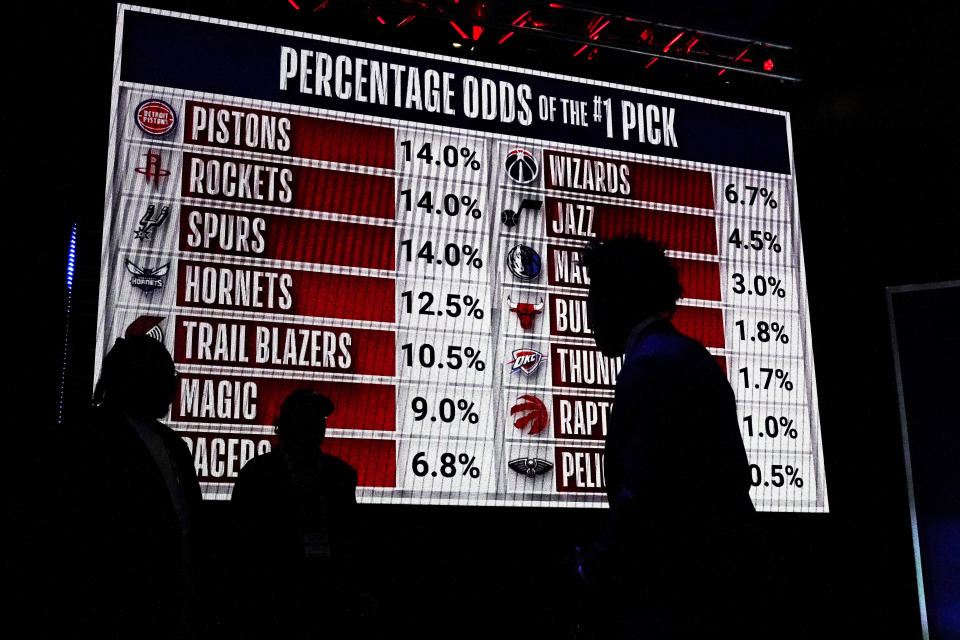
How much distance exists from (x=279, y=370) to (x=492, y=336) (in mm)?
917

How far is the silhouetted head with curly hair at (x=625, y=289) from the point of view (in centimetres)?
197

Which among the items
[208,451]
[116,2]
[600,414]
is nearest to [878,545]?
[600,414]

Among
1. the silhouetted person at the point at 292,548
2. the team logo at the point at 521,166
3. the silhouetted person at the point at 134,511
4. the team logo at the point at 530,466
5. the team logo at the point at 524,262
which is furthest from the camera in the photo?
the team logo at the point at 521,166

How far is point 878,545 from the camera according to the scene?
16.0 feet

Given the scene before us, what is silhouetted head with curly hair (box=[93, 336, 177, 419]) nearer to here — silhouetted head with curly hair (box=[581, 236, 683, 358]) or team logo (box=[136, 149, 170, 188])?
silhouetted head with curly hair (box=[581, 236, 683, 358])

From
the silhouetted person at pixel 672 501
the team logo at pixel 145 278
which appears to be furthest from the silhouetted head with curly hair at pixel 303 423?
the silhouetted person at pixel 672 501

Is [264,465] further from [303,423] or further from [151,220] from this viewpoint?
[151,220]

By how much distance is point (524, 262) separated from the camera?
4.31m

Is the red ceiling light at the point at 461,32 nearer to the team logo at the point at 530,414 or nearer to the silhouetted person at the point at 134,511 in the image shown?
the team logo at the point at 530,414

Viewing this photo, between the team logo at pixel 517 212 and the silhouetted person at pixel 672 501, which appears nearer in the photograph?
the silhouetted person at pixel 672 501

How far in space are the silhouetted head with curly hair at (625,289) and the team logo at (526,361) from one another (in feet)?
7.09

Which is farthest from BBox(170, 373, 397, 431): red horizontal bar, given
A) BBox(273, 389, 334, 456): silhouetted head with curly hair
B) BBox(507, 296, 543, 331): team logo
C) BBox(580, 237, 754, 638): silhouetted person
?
BBox(580, 237, 754, 638): silhouetted person

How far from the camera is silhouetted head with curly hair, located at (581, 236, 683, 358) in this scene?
1.97m

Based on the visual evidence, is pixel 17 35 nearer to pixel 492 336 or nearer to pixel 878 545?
pixel 492 336
